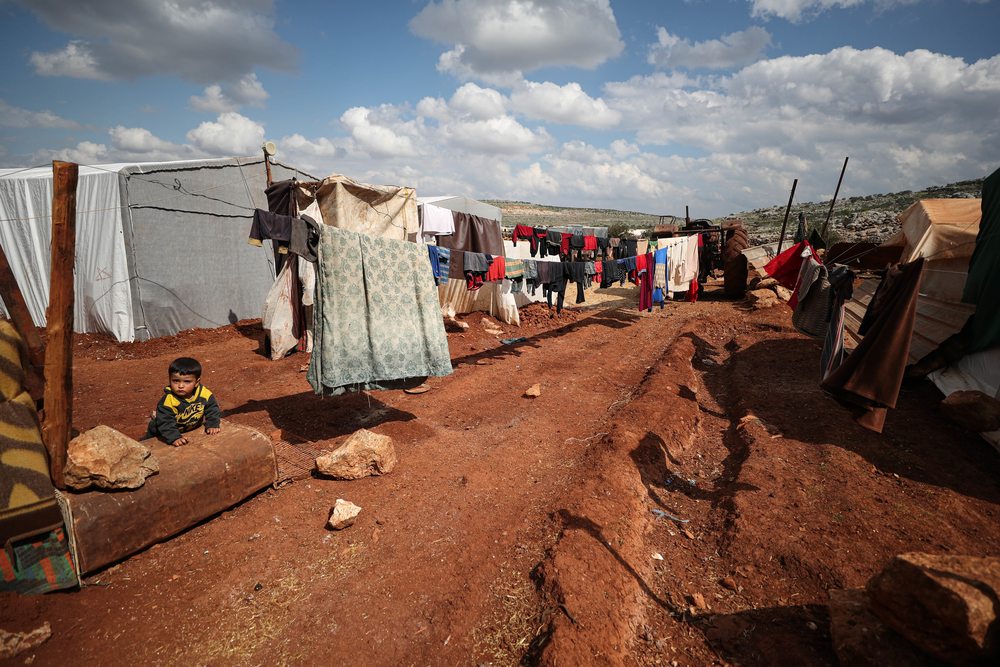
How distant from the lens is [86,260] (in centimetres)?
970

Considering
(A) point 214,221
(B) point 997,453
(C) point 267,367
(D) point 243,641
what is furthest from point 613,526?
(A) point 214,221

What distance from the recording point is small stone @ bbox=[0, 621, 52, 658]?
7.63 ft

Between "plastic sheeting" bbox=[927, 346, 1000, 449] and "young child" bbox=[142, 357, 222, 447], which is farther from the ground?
"young child" bbox=[142, 357, 222, 447]

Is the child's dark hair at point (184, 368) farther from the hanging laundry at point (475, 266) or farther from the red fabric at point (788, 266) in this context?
the red fabric at point (788, 266)

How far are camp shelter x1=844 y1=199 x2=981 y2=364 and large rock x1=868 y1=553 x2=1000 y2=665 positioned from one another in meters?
5.37

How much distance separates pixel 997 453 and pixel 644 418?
403 centimetres

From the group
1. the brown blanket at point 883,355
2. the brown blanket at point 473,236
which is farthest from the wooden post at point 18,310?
the brown blanket at point 473,236

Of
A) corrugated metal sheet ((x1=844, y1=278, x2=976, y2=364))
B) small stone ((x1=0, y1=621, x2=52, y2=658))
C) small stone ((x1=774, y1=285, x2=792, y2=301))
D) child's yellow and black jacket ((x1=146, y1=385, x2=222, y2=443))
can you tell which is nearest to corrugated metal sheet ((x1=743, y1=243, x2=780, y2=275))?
small stone ((x1=774, y1=285, x2=792, y2=301))

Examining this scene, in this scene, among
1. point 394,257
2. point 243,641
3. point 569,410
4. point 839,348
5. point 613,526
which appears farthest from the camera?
point 569,410

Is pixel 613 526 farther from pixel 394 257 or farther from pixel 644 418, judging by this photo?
pixel 394 257

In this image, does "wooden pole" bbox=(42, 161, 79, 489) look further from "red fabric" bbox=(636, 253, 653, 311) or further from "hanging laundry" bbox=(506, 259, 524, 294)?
"red fabric" bbox=(636, 253, 653, 311)

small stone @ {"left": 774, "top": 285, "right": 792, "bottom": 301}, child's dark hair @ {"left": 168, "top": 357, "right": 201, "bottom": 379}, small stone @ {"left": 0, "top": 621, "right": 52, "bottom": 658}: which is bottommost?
small stone @ {"left": 0, "top": 621, "right": 52, "bottom": 658}

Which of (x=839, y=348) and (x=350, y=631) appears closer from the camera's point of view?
(x=350, y=631)

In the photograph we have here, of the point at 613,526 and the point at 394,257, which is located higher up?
the point at 394,257
